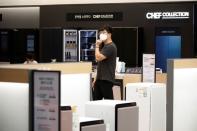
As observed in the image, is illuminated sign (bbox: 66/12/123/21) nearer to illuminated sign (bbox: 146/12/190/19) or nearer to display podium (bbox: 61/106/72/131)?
illuminated sign (bbox: 146/12/190/19)

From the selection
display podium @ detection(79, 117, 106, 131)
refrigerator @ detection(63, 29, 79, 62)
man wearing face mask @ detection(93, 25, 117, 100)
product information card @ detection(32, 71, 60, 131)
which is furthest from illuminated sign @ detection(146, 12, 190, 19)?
product information card @ detection(32, 71, 60, 131)

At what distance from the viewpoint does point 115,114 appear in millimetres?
4090

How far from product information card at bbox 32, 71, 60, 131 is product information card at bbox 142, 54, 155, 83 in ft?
18.9

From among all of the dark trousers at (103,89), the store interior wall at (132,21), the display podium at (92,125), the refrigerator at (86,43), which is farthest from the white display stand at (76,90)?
the refrigerator at (86,43)

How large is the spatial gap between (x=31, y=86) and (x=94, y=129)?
894 millimetres

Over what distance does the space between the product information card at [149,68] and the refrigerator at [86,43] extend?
239 inches

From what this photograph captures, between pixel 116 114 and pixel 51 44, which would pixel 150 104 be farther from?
pixel 51 44

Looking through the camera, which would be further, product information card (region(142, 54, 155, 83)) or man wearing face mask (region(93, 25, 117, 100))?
man wearing face mask (region(93, 25, 117, 100))

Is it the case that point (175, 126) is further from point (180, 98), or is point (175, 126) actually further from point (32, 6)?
point (32, 6)

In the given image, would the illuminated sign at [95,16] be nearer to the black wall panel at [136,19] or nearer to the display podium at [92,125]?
the black wall panel at [136,19]

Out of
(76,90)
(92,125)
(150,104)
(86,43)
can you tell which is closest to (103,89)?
(150,104)

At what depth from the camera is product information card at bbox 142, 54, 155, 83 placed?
28.7 feet

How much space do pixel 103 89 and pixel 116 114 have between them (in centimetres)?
493

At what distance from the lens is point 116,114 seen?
4.09 m
